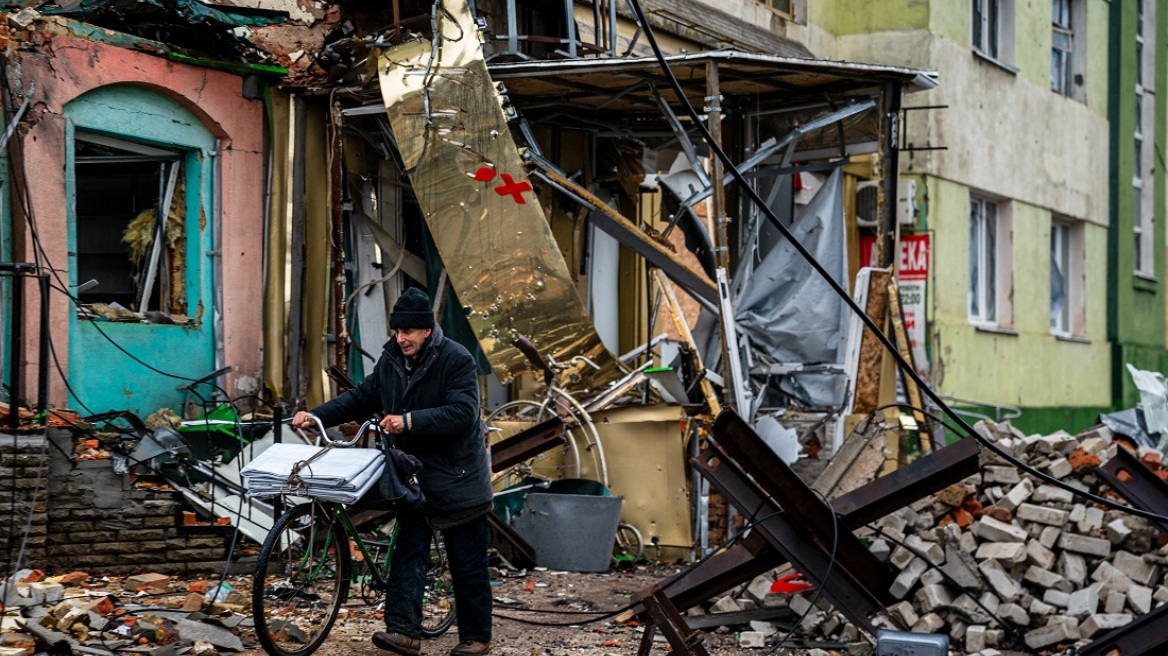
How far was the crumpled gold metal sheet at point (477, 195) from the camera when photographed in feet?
35.7

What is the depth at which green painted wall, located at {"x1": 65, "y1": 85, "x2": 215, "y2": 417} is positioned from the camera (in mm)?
9773

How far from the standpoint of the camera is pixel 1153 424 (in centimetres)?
1950

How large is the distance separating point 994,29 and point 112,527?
14.0 metres

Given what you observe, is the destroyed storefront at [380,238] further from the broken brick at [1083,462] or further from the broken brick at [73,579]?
the broken brick at [1083,462]

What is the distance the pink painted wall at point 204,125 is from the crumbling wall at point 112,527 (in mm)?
785

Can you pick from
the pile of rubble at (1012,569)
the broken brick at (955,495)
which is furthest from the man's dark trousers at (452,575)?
the broken brick at (955,495)

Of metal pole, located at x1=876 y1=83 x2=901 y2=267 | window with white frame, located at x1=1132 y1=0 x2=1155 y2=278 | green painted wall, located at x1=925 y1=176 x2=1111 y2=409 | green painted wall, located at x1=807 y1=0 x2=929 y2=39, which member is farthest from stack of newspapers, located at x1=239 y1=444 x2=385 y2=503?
window with white frame, located at x1=1132 y1=0 x2=1155 y2=278

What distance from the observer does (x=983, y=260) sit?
18.8 m

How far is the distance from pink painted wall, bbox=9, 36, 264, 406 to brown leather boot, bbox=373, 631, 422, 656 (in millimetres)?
3518

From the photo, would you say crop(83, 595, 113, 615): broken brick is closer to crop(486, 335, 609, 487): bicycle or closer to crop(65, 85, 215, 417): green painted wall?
crop(65, 85, 215, 417): green painted wall

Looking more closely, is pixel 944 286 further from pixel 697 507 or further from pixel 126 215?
pixel 126 215

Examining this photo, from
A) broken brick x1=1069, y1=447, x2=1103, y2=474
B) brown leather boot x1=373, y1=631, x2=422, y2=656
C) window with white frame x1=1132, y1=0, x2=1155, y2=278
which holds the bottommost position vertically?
brown leather boot x1=373, y1=631, x2=422, y2=656

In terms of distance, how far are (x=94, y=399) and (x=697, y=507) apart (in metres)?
4.46

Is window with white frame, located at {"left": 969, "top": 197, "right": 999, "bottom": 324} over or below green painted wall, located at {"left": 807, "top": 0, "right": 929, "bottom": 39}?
below
